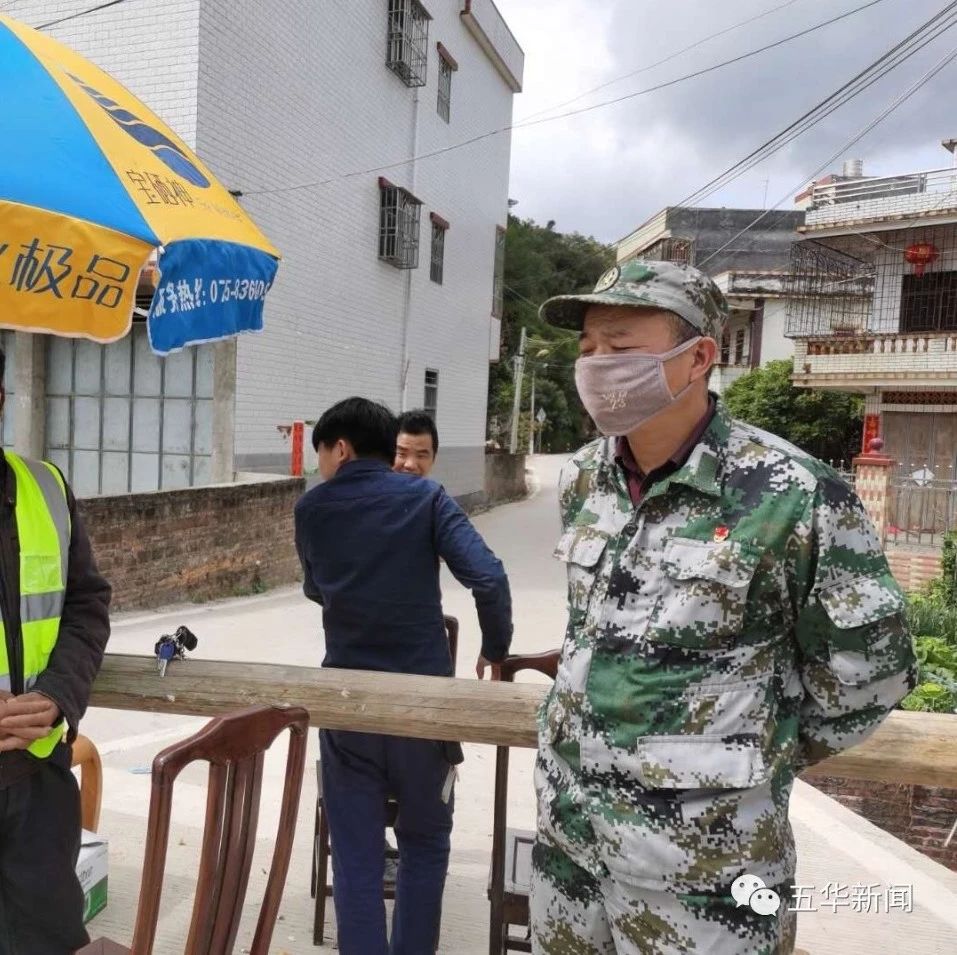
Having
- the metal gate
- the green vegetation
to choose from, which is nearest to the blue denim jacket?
the green vegetation

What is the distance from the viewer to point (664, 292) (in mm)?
1620

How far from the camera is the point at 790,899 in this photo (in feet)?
5.14

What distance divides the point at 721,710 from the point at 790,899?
0.38m

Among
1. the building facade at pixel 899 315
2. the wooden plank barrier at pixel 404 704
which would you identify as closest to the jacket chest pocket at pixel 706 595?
the wooden plank barrier at pixel 404 704

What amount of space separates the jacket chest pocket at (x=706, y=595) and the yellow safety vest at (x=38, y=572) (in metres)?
Answer: 1.38

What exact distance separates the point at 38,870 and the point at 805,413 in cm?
2502

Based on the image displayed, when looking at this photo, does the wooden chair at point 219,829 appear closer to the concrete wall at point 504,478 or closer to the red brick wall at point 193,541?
the red brick wall at point 193,541

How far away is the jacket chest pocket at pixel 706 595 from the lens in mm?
1493

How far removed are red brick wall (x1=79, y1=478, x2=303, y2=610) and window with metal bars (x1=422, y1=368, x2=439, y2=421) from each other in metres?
6.71

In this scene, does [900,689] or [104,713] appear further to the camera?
[104,713]

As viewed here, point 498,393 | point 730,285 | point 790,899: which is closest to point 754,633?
point 790,899

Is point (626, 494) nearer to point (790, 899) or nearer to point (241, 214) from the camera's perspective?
point (790, 899)

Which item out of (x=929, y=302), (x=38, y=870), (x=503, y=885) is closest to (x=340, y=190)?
(x=503, y=885)

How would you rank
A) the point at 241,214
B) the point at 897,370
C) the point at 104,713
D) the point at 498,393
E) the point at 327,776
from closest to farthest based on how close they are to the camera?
the point at 327,776 → the point at 241,214 → the point at 104,713 → the point at 897,370 → the point at 498,393
